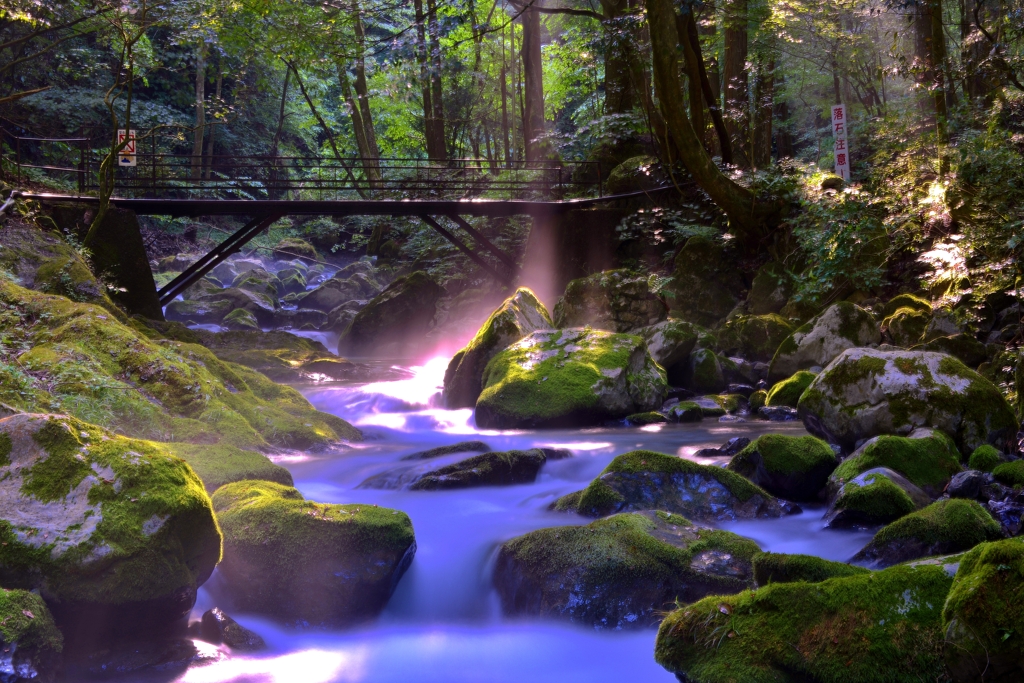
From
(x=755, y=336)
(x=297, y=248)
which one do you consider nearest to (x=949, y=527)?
(x=755, y=336)

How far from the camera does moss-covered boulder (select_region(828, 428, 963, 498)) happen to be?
217 inches

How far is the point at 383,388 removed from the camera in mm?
12883

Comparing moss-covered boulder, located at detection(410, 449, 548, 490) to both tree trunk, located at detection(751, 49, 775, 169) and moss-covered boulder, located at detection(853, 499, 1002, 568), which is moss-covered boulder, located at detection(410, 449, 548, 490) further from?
tree trunk, located at detection(751, 49, 775, 169)

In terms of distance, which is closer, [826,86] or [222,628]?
[222,628]

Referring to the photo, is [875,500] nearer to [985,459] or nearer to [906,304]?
[985,459]

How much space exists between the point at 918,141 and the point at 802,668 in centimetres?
1120

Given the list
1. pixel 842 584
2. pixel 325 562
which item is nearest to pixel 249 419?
pixel 325 562

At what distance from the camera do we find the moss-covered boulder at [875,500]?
5074 millimetres

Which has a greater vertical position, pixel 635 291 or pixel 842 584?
pixel 635 291

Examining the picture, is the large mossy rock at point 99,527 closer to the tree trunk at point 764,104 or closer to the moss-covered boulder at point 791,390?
the moss-covered boulder at point 791,390

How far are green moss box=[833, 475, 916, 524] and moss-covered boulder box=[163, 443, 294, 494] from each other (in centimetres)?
406

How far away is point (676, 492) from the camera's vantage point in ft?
17.9

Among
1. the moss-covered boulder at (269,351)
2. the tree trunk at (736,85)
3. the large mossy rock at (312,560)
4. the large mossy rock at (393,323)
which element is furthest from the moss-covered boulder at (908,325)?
the large mossy rock at (393,323)

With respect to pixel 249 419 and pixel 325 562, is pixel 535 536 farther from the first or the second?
pixel 249 419
